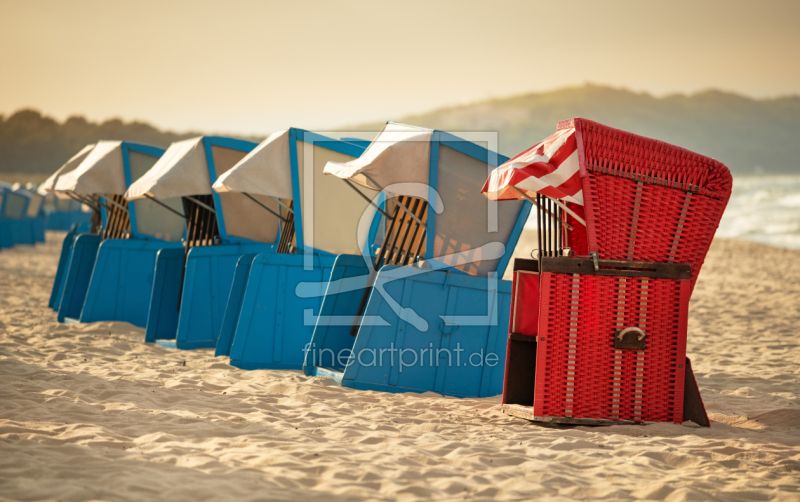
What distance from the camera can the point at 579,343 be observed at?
151 inches

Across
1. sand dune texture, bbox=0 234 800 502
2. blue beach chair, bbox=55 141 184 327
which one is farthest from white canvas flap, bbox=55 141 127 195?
sand dune texture, bbox=0 234 800 502

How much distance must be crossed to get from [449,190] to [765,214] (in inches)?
1458

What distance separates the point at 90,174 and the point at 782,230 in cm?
3328

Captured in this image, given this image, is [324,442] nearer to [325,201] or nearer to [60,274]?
[325,201]

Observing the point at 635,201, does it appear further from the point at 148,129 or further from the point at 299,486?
the point at 148,129

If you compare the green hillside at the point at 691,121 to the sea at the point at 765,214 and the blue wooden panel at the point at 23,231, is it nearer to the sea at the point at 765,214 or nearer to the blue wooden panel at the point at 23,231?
the sea at the point at 765,214

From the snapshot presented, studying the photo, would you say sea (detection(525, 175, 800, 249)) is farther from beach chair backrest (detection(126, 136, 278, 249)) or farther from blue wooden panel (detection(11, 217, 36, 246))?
blue wooden panel (detection(11, 217, 36, 246))

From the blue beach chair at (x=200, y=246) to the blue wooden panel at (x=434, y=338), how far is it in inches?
97.9

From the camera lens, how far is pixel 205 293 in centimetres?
672

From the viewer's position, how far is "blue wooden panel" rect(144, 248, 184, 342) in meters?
6.96

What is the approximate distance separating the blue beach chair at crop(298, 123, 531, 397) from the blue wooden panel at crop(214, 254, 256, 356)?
1.51 meters

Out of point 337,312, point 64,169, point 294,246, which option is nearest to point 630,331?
point 337,312

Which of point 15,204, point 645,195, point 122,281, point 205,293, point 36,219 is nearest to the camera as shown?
point 645,195

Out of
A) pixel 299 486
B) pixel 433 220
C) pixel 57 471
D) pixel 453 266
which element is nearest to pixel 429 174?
pixel 433 220
